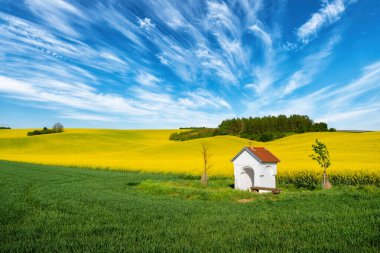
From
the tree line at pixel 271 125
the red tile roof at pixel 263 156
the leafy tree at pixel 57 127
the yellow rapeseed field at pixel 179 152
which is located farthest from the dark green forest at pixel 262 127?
the red tile roof at pixel 263 156

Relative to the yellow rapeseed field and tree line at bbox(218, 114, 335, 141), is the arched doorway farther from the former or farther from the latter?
tree line at bbox(218, 114, 335, 141)

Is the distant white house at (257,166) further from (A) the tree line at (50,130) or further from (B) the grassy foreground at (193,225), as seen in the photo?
(A) the tree line at (50,130)

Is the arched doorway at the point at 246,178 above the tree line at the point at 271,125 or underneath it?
underneath

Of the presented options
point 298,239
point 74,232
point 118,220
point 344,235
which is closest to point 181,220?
point 118,220

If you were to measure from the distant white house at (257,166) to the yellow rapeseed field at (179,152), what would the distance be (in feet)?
16.0

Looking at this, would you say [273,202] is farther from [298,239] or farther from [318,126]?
[318,126]

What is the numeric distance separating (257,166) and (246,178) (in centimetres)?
249

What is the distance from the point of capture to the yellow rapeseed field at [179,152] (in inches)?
1220

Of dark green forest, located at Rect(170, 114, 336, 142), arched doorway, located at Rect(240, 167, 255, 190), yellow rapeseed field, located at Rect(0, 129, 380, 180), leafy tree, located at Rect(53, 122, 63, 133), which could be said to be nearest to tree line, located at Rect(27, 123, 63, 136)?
leafy tree, located at Rect(53, 122, 63, 133)

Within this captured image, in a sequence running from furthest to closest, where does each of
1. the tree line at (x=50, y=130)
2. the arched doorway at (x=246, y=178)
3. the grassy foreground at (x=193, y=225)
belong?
the tree line at (x=50, y=130)
the arched doorway at (x=246, y=178)
the grassy foreground at (x=193, y=225)

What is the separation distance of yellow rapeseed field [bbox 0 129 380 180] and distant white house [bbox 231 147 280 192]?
488cm

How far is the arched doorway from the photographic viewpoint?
22.4 m

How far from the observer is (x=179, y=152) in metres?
58.6

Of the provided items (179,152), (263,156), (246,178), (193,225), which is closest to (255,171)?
(263,156)
